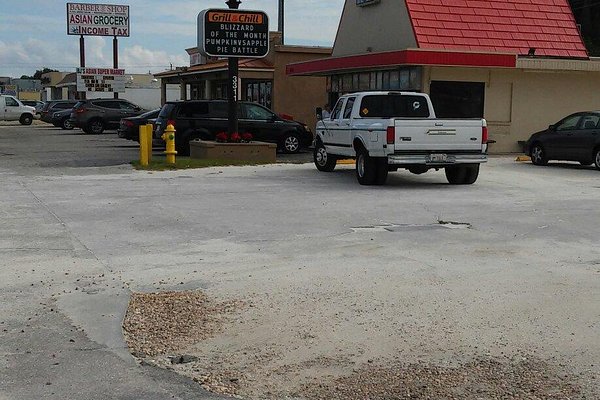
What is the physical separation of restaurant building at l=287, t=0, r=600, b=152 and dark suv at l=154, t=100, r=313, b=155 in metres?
3.08

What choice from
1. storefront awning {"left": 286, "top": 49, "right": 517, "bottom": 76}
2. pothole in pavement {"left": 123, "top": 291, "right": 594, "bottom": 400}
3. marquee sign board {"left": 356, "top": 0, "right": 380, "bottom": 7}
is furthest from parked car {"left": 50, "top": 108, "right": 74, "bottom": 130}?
pothole in pavement {"left": 123, "top": 291, "right": 594, "bottom": 400}

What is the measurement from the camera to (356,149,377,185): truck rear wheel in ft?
51.8

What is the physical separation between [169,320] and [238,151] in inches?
589

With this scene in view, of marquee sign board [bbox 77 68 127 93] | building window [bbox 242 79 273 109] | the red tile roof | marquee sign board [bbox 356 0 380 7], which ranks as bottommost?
building window [bbox 242 79 273 109]

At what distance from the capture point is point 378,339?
5980mm

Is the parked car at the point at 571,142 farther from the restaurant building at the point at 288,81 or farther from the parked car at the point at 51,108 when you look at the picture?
the parked car at the point at 51,108

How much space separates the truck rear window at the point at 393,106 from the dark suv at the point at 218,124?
26.3 feet

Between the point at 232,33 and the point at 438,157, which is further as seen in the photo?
the point at 232,33

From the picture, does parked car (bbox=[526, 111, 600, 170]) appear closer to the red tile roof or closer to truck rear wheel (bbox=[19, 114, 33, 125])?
the red tile roof

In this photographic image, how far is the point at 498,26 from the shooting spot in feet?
84.5

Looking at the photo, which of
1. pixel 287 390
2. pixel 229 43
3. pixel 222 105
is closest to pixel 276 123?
pixel 222 105

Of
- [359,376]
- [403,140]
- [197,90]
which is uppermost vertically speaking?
[197,90]

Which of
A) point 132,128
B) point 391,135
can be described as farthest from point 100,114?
point 391,135

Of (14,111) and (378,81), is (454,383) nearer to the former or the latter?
(378,81)
